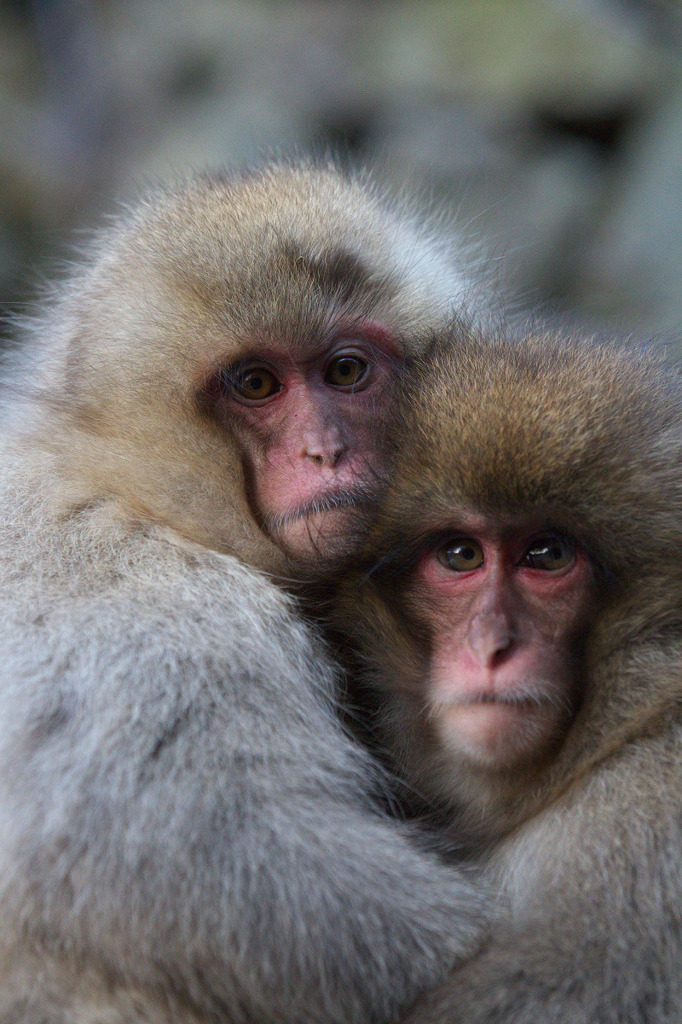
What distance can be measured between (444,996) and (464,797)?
0.46 metres

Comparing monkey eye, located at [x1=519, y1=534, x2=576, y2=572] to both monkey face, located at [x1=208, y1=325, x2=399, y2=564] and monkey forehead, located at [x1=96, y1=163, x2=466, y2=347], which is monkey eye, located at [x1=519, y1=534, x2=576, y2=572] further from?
monkey forehead, located at [x1=96, y1=163, x2=466, y2=347]

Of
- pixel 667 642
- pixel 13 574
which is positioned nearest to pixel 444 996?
pixel 667 642

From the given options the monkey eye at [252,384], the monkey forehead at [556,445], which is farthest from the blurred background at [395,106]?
the monkey forehead at [556,445]

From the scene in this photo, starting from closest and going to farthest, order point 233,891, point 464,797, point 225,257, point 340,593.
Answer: point 233,891 → point 464,797 → point 340,593 → point 225,257

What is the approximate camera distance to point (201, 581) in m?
2.56

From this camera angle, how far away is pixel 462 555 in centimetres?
246

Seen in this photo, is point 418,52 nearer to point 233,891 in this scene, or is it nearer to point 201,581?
point 201,581

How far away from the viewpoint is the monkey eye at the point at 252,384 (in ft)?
9.66

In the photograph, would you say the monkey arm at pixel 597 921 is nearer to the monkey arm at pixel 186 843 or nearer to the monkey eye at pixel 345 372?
the monkey arm at pixel 186 843

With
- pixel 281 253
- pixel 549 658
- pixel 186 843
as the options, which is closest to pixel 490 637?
pixel 549 658

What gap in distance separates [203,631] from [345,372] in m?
0.96

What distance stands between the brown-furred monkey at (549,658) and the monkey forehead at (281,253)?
642mm

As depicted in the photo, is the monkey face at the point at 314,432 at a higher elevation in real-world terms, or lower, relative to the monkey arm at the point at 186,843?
higher

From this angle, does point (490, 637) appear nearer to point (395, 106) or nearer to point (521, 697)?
point (521, 697)
